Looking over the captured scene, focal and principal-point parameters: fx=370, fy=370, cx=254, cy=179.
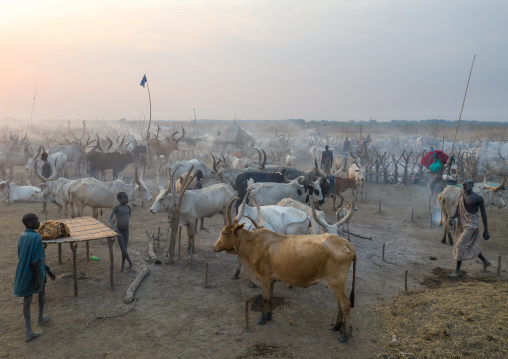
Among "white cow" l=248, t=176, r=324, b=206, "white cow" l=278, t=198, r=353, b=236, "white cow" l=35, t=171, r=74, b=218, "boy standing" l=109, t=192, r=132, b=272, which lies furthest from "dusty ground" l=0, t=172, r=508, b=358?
"white cow" l=248, t=176, r=324, b=206

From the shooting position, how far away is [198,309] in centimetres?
654

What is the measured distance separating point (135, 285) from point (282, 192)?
18.3 ft

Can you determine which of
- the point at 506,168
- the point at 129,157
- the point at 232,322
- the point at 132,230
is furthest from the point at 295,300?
the point at 506,168

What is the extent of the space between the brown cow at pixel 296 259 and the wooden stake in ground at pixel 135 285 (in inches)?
76.6

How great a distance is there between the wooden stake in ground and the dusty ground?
15cm

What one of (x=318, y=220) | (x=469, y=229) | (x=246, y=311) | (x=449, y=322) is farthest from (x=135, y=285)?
(x=469, y=229)

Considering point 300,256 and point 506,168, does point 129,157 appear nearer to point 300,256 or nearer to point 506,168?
point 300,256

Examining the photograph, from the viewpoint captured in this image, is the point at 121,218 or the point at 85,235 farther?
the point at 121,218

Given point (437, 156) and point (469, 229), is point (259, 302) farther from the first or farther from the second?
point (437, 156)

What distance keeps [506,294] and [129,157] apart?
16.6 meters

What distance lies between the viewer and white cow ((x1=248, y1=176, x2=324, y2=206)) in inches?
441

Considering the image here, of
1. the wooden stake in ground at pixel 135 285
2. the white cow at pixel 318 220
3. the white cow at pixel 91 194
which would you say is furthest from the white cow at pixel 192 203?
the white cow at pixel 91 194

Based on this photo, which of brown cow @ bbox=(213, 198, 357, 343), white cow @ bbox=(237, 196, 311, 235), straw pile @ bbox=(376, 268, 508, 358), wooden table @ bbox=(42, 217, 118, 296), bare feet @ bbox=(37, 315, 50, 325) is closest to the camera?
straw pile @ bbox=(376, 268, 508, 358)

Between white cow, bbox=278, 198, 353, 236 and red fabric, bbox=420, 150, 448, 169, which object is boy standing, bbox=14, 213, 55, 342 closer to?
white cow, bbox=278, 198, 353, 236
